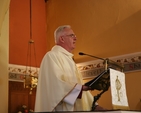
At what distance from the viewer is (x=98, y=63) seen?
507 cm

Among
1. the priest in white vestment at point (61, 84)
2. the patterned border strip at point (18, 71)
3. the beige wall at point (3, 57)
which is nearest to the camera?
the priest in white vestment at point (61, 84)

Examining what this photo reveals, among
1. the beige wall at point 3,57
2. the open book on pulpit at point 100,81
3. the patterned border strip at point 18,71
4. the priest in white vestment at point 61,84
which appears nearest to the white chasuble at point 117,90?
→ the open book on pulpit at point 100,81

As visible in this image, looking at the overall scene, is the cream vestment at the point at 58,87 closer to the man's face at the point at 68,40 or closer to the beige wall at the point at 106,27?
the man's face at the point at 68,40

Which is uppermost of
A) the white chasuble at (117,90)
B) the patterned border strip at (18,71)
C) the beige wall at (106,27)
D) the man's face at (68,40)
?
the beige wall at (106,27)

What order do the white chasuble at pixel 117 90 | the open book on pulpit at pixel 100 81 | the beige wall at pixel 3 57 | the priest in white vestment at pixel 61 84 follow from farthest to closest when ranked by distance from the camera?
the beige wall at pixel 3 57 < the priest in white vestment at pixel 61 84 < the open book on pulpit at pixel 100 81 < the white chasuble at pixel 117 90

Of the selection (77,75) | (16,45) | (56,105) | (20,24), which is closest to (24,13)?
(20,24)

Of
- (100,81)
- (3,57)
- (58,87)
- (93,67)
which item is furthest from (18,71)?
(100,81)

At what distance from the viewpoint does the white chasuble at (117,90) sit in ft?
8.05

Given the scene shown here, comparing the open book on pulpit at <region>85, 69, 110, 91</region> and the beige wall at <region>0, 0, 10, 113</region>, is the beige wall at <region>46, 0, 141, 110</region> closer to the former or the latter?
the beige wall at <region>0, 0, 10, 113</region>

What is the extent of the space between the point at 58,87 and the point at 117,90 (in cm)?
54

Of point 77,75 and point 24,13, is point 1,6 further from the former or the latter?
point 24,13

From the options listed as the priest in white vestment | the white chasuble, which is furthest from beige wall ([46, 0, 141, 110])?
the white chasuble

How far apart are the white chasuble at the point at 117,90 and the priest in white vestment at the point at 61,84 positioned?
0.85 ft

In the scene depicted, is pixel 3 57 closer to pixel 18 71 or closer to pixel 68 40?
pixel 68 40
